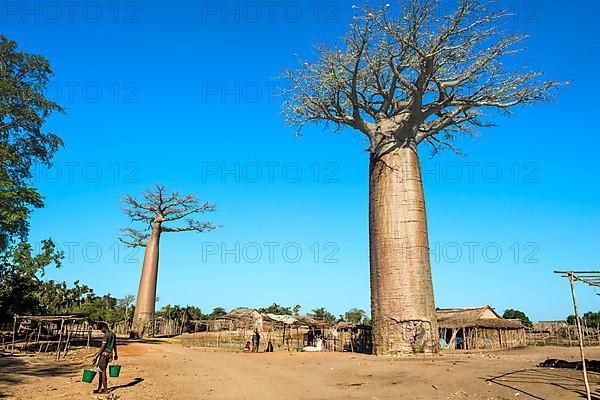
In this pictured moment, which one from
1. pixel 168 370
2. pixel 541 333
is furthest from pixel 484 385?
pixel 541 333

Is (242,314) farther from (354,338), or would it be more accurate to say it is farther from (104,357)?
(104,357)

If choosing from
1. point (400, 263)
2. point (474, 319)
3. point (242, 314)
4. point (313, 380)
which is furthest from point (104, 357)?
point (242, 314)

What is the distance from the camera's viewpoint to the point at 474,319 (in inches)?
1013

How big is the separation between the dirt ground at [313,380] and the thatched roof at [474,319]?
15.0 metres

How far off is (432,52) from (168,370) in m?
9.15

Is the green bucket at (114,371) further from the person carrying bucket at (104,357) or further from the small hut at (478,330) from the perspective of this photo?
the small hut at (478,330)

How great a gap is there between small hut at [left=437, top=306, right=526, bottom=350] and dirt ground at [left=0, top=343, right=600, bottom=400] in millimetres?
14267

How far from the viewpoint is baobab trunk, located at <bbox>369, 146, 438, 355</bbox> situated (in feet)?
37.0

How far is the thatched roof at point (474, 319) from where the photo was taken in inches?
987

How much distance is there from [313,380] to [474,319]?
19.3 m

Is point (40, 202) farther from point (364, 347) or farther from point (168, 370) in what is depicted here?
point (364, 347)

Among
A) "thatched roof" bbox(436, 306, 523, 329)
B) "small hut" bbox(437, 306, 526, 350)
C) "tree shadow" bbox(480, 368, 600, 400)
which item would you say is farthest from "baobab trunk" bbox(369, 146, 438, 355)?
"thatched roof" bbox(436, 306, 523, 329)

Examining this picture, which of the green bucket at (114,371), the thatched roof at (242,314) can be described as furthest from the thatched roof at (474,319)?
the green bucket at (114,371)

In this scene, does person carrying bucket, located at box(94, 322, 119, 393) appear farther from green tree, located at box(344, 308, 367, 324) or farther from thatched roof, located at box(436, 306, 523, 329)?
green tree, located at box(344, 308, 367, 324)
